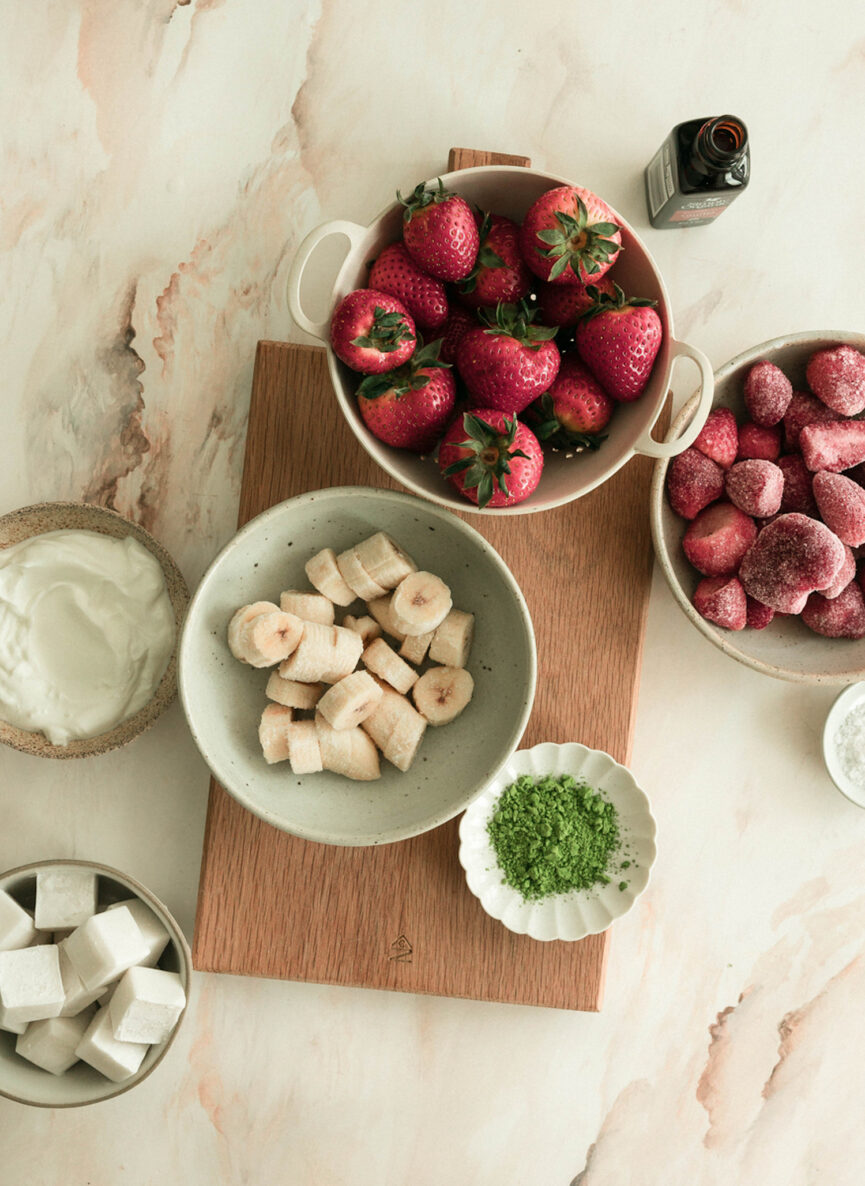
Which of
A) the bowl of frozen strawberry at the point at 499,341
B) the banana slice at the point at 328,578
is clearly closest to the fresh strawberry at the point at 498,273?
the bowl of frozen strawberry at the point at 499,341

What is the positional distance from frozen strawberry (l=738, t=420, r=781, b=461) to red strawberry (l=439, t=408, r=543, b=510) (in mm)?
334

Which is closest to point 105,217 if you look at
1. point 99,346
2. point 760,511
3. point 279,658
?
Result: point 99,346

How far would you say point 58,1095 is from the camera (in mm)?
1150

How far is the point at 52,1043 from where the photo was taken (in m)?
1.15

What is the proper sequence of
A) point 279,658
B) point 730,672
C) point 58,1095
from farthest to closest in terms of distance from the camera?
point 730,672 < point 58,1095 < point 279,658

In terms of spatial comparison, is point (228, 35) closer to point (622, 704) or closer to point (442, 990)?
point (622, 704)

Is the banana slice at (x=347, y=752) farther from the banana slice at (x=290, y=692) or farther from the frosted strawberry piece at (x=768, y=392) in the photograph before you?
the frosted strawberry piece at (x=768, y=392)

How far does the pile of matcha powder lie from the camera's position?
1.13 metres

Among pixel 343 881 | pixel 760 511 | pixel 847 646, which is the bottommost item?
pixel 343 881

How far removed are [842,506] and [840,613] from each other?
0.13 m

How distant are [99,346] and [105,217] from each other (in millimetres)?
181

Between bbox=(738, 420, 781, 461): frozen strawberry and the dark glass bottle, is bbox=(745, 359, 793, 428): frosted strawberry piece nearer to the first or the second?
bbox=(738, 420, 781, 461): frozen strawberry

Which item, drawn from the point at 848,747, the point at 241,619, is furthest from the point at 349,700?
the point at 848,747

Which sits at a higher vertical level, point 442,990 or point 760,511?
point 760,511
